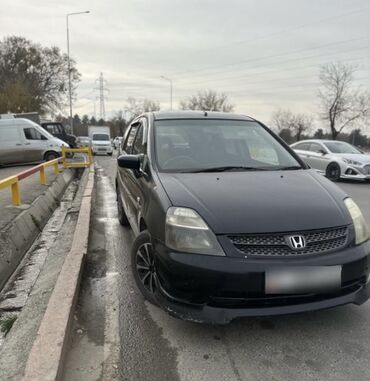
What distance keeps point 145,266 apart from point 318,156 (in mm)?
12074

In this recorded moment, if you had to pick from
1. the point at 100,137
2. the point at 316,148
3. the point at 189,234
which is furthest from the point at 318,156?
the point at 100,137

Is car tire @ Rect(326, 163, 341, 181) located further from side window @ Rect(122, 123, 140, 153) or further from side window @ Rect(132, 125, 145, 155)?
side window @ Rect(132, 125, 145, 155)

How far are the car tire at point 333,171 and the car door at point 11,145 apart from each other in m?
13.4

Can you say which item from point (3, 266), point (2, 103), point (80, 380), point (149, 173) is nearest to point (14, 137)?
point (3, 266)

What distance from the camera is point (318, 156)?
14.4 meters

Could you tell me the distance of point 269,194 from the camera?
328 cm

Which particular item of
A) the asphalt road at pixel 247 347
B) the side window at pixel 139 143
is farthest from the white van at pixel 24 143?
the asphalt road at pixel 247 347

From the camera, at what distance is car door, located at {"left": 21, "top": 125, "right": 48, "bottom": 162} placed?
19391mm

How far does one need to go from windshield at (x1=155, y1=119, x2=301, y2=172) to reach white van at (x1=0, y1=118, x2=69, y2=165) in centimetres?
1563

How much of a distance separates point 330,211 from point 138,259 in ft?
5.33

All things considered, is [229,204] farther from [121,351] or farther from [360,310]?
[360,310]

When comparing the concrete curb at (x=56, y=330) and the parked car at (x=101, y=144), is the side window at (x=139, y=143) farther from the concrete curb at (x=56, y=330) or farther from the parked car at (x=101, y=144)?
the parked car at (x=101, y=144)

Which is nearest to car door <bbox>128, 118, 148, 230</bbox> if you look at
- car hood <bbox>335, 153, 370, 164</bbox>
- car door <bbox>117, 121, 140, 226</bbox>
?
car door <bbox>117, 121, 140, 226</bbox>

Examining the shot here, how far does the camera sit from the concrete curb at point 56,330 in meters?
2.52
